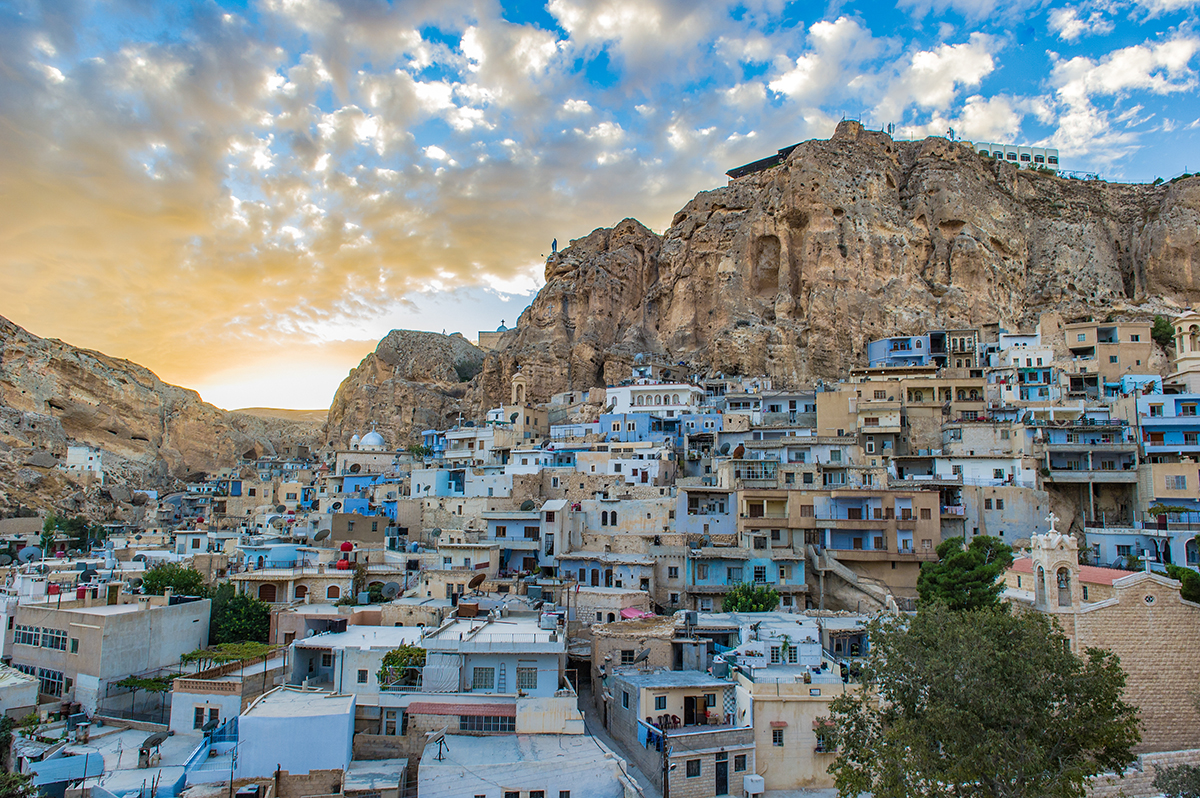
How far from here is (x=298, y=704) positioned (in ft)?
65.1

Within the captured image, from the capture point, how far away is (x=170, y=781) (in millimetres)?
18188

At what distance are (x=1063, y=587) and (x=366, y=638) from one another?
2088 cm

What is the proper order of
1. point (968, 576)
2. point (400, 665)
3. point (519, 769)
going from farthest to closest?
point (968, 576) → point (400, 665) → point (519, 769)

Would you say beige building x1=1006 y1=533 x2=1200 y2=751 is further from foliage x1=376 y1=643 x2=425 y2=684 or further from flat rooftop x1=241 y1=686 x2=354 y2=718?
flat rooftop x1=241 y1=686 x2=354 y2=718

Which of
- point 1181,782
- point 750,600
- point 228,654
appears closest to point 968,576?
point 750,600

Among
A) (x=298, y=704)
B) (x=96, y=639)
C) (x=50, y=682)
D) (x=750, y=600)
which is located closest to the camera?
(x=298, y=704)

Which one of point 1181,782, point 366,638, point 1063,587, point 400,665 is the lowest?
point 1181,782

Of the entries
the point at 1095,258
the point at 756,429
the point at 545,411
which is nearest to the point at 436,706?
the point at 756,429

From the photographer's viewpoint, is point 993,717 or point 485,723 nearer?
point 993,717

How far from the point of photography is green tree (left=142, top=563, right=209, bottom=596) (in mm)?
30172

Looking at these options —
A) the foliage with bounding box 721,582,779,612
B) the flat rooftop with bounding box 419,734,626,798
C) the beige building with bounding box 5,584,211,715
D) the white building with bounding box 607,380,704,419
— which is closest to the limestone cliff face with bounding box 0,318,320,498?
the beige building with bounding box 5,584,211,715

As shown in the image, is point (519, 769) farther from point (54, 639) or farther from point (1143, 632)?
point (54, 639)

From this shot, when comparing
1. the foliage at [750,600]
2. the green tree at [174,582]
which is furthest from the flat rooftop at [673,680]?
the green tree at [174,582]

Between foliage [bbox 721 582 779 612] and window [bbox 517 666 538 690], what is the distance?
10.8 m
